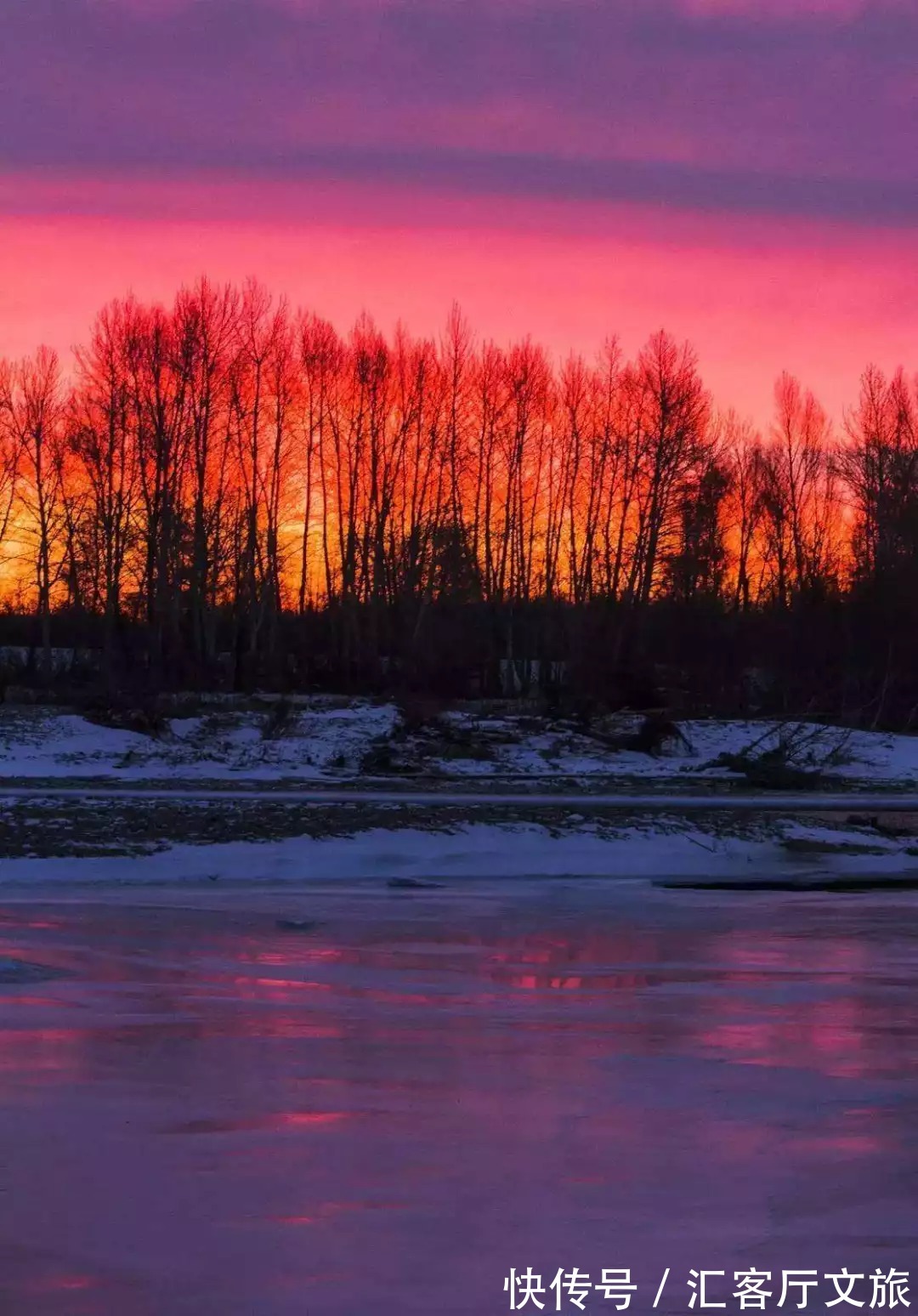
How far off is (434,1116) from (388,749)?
92.0 feet

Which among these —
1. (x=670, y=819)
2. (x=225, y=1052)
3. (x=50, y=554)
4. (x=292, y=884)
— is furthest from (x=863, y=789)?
(x=50, y=554)

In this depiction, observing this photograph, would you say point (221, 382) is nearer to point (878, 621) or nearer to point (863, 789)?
point (878, 621)

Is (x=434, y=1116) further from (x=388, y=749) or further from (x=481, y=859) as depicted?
(x=388, y=749)

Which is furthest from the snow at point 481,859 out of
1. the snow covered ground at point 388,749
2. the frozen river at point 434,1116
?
the snow covered ground at point 388,749

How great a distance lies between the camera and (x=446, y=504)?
230 ft

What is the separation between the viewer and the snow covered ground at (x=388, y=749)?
3478cm

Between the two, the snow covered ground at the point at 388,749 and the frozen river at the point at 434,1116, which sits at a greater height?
the snow covered ground at the point at 388,749

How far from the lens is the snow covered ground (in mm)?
34781

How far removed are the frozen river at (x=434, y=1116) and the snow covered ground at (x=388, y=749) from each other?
784 inches

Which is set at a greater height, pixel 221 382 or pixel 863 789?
pixel 221 382

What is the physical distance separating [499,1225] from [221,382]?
59.4m

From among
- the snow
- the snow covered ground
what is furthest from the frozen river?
the snow covered ground

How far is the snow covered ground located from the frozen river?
19.9m

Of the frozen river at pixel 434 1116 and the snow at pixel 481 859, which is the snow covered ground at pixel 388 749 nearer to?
the snow at pixel 481 859
